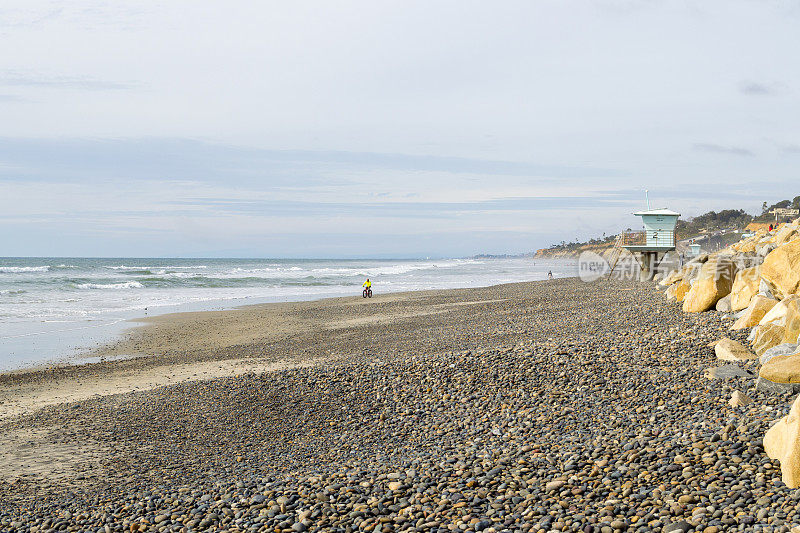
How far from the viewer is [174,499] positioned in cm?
628

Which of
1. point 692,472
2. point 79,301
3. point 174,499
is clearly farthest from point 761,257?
point 79,301

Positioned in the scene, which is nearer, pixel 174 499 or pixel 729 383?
pixel 174 499

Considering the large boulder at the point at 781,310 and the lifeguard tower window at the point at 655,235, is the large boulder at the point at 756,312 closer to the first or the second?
the large boulder at the point at 781,310

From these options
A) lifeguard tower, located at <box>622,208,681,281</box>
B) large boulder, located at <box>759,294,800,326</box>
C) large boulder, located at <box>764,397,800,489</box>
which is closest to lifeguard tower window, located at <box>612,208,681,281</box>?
lifeguard tower, located at <box>622,208,681,281</box>

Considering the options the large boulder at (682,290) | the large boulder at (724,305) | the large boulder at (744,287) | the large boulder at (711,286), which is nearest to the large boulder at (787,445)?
the large boulder at (744,287)

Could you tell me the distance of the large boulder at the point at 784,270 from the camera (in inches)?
432

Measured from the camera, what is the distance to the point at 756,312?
36.1ft

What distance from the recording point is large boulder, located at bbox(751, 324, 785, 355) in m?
9.12

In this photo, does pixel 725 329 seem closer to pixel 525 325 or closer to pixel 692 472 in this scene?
pixel 525 325

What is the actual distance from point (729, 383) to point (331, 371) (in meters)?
6.23

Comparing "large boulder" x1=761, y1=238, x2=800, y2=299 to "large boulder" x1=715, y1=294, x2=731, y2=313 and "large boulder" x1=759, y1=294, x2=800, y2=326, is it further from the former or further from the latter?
"large boulder" x1=715, y1=294, x2=731, y2=313

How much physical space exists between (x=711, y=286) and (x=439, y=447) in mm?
9218

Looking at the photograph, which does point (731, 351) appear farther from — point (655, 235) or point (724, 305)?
point (655, 235)

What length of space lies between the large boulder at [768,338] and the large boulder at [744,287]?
3.44 meters
